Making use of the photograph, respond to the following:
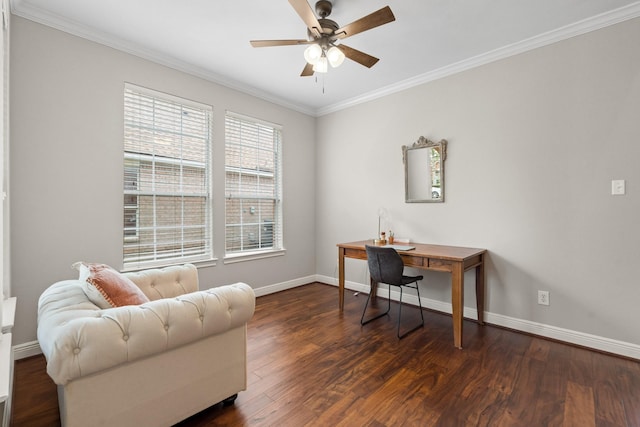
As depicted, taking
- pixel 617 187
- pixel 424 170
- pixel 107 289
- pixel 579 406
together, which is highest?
pixel 424 170

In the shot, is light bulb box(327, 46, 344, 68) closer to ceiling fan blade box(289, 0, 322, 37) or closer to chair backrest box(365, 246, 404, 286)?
ceiling fan blade box(289, 0, 322, 37)

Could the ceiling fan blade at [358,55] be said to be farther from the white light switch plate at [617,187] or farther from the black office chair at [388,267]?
the white light switch plate at [617,187]

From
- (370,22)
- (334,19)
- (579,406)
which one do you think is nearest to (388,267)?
(579,406)

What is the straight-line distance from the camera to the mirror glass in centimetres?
346

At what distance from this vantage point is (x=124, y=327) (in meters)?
1.37

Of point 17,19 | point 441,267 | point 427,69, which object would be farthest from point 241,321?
point 427,69

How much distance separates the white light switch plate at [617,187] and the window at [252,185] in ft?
11.6

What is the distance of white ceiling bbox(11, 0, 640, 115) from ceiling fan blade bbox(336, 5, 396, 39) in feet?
1.18

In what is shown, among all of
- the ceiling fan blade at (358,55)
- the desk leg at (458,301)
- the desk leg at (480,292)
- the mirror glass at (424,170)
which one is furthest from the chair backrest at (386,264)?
the ceiling fan blade at (358,55)

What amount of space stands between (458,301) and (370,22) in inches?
89.9

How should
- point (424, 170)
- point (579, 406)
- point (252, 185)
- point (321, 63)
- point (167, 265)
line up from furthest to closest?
point (252, 185) < point (424, 170) < point (167, 265) < point (321, 63) < point (579, 406)

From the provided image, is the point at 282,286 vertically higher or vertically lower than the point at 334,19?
lower

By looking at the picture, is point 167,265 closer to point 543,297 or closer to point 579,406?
point 579,406

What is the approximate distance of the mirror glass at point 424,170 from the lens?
346 cm
